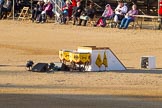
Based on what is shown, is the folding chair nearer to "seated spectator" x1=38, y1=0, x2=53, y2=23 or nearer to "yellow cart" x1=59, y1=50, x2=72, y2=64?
"seated spectator" x1=38, y1=0, x2=53, y2=23

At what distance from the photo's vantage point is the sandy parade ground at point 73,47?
12.8 metres

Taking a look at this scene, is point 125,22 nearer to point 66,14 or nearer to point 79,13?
point 79,13

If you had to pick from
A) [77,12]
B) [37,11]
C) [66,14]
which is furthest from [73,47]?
[37,11]

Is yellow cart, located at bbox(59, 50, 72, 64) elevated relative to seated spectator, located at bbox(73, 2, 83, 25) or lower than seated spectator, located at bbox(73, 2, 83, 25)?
lower

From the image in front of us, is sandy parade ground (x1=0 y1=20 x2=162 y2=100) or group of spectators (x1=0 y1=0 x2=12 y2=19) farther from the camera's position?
group of spectators (x1=0 y1=0 x2=12 y2=19)

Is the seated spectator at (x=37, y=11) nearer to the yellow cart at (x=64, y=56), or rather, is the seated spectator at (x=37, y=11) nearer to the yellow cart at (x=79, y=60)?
the yellow cart at (x=64, y=56)

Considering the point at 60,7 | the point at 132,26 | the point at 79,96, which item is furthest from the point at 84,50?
the point at 60,7

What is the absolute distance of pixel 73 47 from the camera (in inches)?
853

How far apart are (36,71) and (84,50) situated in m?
1.34

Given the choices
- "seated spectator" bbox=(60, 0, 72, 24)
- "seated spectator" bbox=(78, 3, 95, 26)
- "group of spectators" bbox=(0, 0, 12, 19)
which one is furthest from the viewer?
"group of spectators" bbox=(0, 0, 12, 19)

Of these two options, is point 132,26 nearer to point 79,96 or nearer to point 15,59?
point 15,59

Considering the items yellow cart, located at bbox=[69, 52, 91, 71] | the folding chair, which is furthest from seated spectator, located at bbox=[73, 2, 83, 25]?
yellow cart, located at bbox=[69, 52, 91, 71]

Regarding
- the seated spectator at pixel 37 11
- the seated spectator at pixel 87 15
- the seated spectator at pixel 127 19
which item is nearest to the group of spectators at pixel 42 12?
the seated spectator at pixel 37 11

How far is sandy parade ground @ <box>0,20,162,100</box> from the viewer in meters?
12.8
